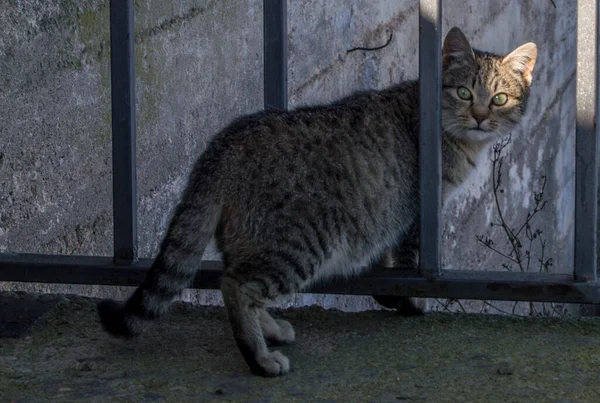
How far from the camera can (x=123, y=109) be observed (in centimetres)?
273

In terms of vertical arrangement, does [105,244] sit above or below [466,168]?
below

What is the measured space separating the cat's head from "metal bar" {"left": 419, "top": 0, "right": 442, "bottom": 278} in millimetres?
769

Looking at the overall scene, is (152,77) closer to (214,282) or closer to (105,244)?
(105,244)

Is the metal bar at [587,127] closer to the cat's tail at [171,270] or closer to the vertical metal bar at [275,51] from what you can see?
the vertical metal bar at [275,51]

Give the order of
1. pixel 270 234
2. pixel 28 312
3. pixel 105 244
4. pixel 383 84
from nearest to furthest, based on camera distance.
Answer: pixel 270 234 → pixel 28 312 → pixel 105 244 → pixel 383 84

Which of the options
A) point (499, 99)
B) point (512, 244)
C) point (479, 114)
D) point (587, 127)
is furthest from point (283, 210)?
point (512, 244)

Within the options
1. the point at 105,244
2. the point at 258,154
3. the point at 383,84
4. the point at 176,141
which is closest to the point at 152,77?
the point at 176,141

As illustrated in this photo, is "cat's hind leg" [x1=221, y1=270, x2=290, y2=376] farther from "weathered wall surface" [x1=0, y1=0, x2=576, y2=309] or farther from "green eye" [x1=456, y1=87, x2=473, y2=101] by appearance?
"green eye" [x1=456, y1=87, x2=473, y2=101]

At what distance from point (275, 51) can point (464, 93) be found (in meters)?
0.94

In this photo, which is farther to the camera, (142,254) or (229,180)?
(142,254)

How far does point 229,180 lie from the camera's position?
2.62 m

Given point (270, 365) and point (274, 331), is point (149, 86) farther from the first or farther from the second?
point (270, 365)

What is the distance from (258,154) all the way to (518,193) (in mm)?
5768

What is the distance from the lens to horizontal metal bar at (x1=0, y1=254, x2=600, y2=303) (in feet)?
8.59
